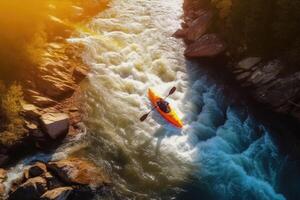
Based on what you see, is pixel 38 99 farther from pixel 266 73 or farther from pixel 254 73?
pixel 266 73

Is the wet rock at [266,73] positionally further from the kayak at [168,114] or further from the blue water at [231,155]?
the kayak at [168,114]

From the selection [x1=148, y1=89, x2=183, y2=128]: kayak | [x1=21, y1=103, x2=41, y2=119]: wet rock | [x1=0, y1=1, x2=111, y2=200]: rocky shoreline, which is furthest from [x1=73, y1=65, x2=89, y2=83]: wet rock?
[x1=148, y1=89, x2=183, y2=128]: kayak

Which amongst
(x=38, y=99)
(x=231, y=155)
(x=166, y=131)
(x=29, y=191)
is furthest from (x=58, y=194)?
(x=231, y=155)

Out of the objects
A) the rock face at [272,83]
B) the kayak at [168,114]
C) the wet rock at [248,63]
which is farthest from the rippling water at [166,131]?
the wet rock at [248,63]

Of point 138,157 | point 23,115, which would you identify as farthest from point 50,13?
point 138,157

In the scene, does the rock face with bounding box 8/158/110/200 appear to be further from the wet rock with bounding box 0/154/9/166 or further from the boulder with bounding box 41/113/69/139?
the boulder with bounding box 41/113/69/139
